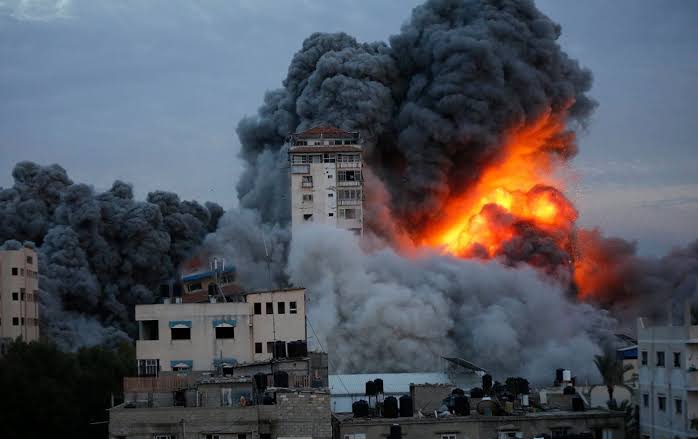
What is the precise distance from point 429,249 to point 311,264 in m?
11.1

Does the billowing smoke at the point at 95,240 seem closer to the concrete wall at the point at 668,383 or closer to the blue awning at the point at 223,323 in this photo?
the blue awning at the point at 223,323

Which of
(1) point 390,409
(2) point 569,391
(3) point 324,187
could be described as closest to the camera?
(1) point 390,409

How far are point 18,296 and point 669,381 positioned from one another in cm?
4913

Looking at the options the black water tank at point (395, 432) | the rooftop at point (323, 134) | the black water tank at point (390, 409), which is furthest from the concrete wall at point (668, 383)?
the rooftop at point (323, 134)

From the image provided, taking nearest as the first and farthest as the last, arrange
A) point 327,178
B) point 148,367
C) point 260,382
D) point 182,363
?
point 260,382 → point 148,367 → point 182,363 → point 327,178

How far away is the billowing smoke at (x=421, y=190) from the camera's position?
83.7m

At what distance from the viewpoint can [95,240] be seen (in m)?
98.1

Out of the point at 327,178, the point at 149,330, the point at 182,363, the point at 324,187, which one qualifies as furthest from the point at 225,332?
the point at 327,178

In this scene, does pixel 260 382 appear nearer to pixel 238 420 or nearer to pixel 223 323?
pixel 238 420

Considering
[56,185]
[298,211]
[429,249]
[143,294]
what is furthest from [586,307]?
[56,185]

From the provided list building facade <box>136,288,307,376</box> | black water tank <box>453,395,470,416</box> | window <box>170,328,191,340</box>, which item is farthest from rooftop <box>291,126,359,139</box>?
black water tank <box>453,395,470,416</box>

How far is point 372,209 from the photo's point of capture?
96.0 metres

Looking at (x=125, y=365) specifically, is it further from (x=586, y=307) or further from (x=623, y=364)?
(x=586, y=307)

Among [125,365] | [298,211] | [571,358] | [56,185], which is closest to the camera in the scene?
[125,365]
